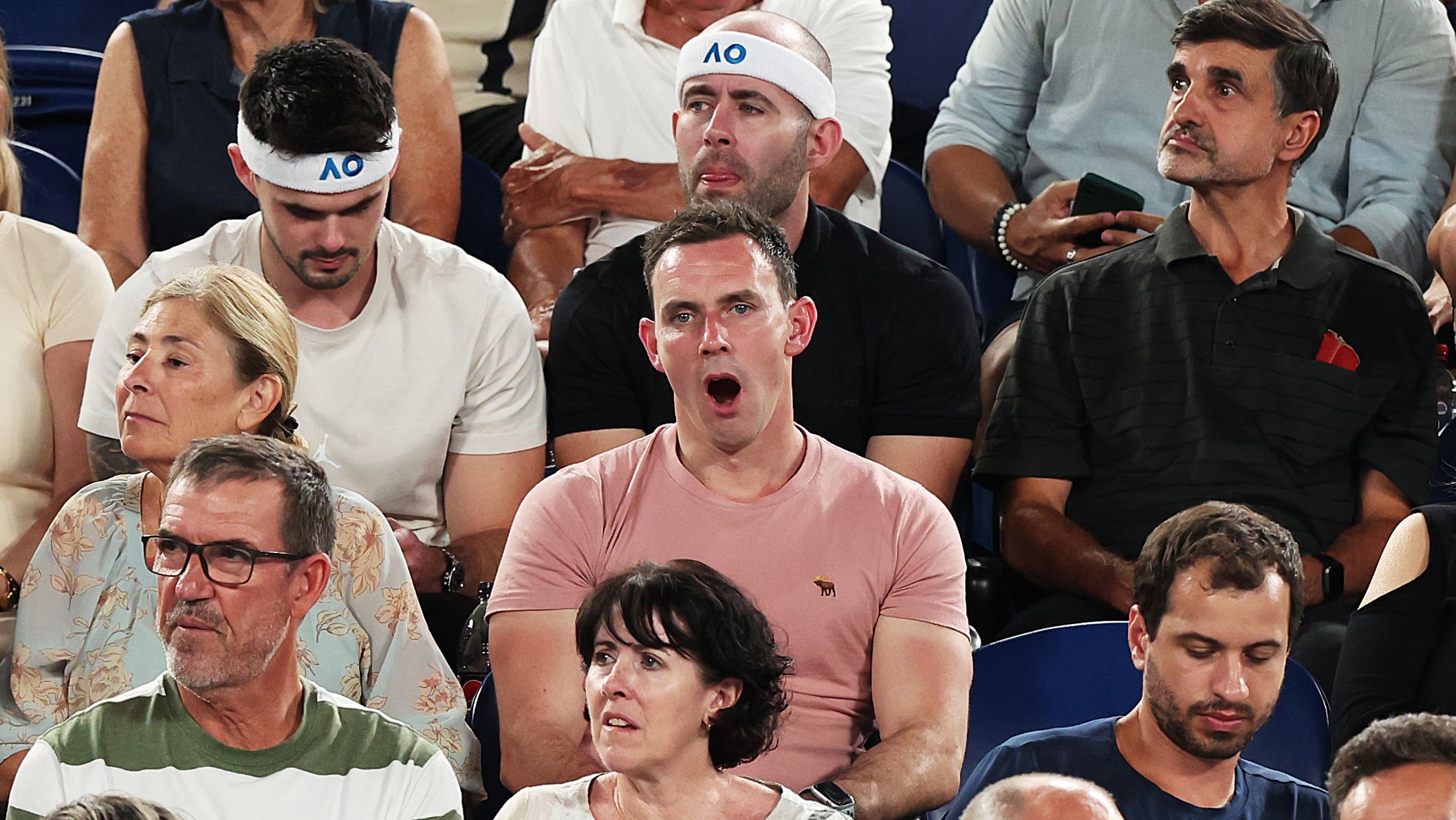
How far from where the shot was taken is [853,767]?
258cm

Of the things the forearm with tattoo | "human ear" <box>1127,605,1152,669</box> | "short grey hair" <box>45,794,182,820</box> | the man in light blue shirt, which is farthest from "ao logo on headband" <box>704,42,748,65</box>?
"short grey hair" <box>45,794,182,820</box>

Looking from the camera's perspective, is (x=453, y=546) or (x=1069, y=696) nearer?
(x=1069, y=696)

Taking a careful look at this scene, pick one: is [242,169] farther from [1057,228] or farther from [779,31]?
[1057,228]

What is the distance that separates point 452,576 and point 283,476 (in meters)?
0.79

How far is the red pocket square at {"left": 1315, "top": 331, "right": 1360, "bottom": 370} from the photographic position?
3400mm

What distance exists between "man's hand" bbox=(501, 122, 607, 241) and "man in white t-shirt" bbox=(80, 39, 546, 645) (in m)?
0.55

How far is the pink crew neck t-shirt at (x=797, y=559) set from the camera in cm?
272

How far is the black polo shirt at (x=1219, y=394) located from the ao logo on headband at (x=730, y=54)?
2.28 ft

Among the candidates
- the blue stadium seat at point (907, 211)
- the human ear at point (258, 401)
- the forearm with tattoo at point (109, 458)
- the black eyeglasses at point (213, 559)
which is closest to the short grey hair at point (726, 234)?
the human ear at point (258, 401)

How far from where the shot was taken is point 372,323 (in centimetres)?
339

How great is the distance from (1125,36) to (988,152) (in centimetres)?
36

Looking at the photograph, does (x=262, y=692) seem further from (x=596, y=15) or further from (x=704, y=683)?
(x=596, y=15)

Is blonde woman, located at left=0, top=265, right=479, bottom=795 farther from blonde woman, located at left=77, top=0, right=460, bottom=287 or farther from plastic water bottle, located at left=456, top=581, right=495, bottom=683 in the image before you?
blonde woman, located at left=77, top=0, right=460, bottom=287

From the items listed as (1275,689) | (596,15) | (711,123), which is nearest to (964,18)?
(596,15)
